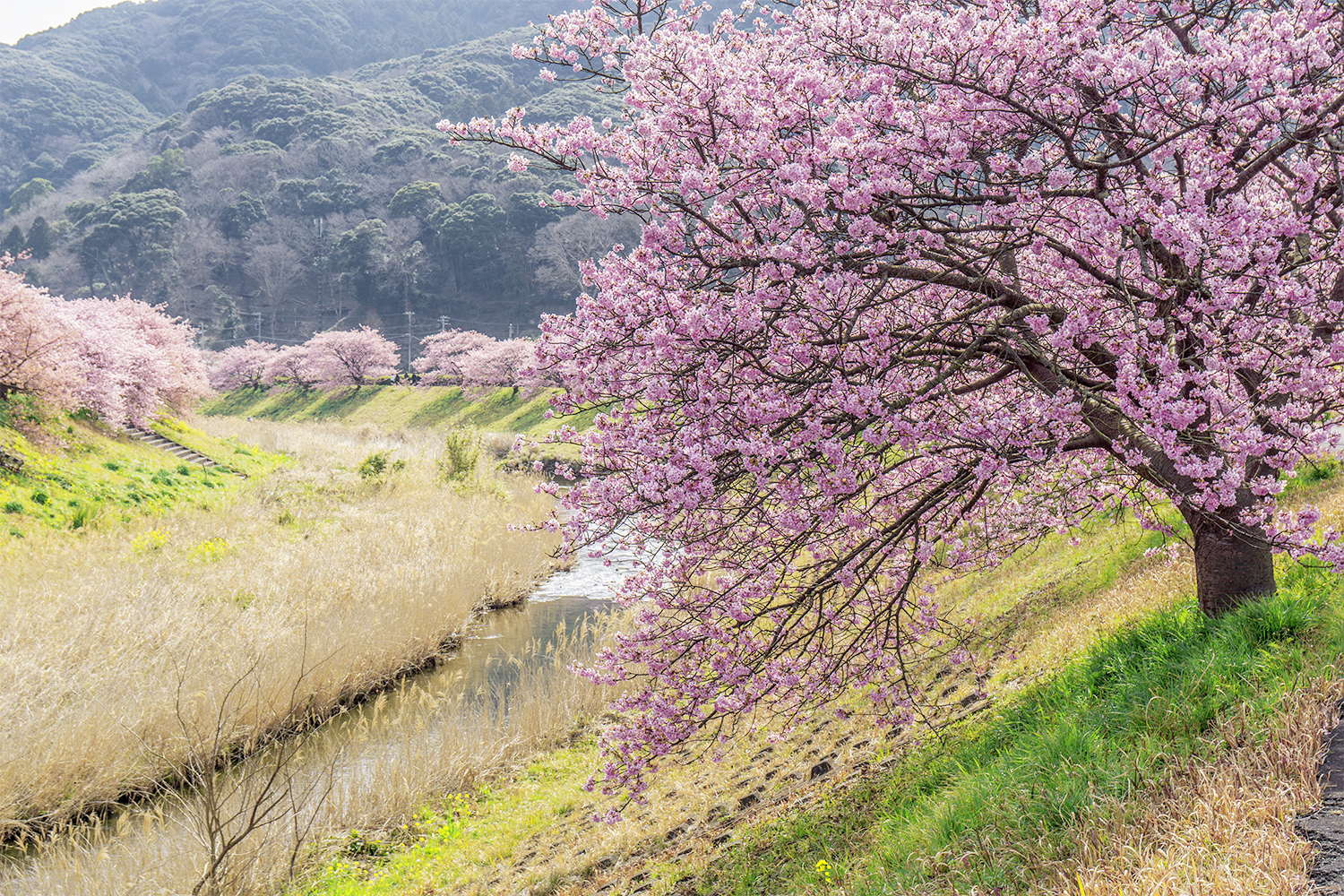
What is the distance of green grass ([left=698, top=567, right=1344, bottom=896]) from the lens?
403 centimetres

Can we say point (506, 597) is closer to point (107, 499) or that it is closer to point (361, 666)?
point (361, 666)

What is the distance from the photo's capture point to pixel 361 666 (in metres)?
12.5

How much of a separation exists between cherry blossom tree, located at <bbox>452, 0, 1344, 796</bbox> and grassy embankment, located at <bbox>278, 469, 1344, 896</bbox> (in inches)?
35.1

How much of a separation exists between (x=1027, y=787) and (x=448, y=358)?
2539 inches

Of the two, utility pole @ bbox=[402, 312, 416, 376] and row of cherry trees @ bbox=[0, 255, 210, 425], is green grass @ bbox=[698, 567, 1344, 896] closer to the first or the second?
row of cherry trees @ bbox=[0, 255, 210, 425]

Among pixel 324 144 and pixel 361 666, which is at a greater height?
pixel 324 144

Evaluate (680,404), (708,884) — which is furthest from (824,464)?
(708,884)

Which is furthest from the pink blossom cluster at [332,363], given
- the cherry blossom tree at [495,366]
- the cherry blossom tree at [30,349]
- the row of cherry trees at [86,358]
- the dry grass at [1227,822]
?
the dry grass at [1227,822]

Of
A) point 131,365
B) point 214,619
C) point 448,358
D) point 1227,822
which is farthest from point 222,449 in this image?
point 448,358

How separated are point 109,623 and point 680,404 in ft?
37.6

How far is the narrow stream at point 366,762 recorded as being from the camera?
677cm

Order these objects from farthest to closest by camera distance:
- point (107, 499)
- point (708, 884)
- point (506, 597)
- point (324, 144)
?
point (324, 144), point (107, 499), point (506, 597), point (708, 884)

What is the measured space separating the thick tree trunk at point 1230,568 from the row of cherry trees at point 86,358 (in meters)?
26.0

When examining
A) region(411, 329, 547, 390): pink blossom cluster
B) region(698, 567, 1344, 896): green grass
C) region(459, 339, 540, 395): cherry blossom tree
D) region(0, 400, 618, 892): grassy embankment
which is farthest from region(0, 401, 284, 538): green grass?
region(459, 339, 540, 395): cherry blossom tree
